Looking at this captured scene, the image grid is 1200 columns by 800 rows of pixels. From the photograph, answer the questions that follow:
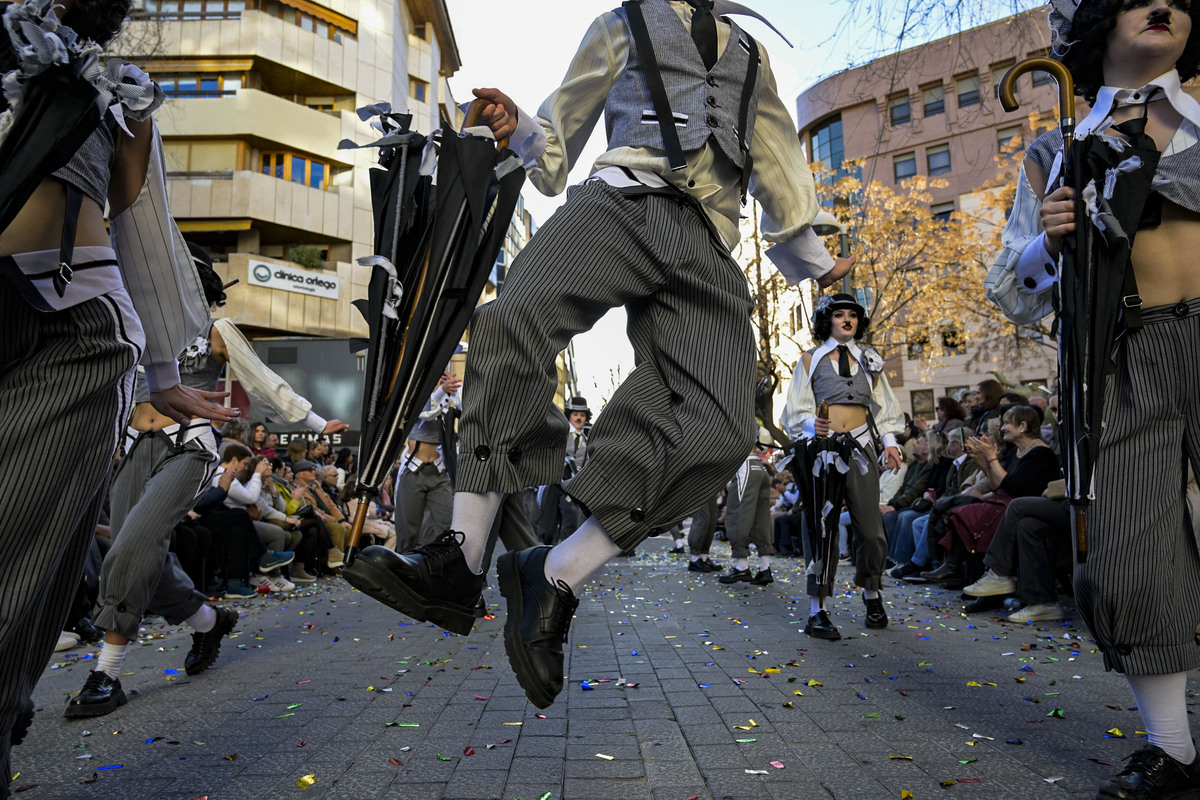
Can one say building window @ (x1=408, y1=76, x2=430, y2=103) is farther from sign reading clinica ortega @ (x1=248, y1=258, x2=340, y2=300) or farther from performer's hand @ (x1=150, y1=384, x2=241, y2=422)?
performer's hand @ (x1=150, y1=384, x2=241, y2=422)

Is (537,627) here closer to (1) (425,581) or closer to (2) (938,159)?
(1) (425,581)

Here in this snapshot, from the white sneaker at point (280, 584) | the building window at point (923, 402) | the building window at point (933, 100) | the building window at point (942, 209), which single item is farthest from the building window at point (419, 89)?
the white sneaker at point (280, 584)

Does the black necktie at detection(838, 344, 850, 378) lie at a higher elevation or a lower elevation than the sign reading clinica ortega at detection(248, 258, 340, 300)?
lower

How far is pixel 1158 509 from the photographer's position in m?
2.52

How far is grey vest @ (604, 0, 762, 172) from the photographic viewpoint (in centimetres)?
271

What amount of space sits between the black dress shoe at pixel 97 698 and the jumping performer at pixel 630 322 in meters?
2.33

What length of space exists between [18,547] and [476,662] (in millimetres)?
3202

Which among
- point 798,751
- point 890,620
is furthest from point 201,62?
point 798,751

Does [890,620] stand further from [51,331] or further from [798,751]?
[51,331]

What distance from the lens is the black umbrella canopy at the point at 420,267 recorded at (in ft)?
7.84

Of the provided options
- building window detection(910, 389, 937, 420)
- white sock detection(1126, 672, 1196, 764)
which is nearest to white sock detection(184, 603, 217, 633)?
white sock detection(1126, 672, 1196, 764)

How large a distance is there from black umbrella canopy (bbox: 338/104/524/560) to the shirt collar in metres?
1.85

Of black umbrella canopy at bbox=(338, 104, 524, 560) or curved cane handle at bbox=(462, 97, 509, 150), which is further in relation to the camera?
curved cane handle at bbox=(462, 97, 509, 150)

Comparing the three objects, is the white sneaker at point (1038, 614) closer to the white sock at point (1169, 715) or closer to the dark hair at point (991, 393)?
the dark hair at point (991, 393)
